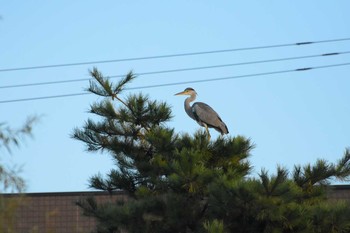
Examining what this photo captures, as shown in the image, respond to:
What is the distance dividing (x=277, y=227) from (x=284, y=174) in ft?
3.56

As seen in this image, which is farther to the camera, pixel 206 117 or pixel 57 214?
pixel 57 214

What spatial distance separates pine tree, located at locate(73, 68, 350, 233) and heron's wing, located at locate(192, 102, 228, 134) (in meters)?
1.44

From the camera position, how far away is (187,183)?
15.4 metres

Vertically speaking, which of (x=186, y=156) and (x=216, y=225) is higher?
(x=186, y=156)

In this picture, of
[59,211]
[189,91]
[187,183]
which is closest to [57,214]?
[59,211]

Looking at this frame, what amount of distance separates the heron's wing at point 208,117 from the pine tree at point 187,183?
1444 millimetres

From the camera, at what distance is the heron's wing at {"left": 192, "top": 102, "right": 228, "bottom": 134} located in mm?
18203

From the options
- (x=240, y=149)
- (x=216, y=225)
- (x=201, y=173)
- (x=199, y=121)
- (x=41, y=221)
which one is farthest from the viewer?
(x=41, y=221)

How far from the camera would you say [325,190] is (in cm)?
1670

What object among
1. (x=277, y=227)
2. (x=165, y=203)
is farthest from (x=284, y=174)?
(x=165, y=203)

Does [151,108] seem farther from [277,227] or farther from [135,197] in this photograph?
[277,227]

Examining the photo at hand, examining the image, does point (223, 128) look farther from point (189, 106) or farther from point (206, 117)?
point (189, 106)

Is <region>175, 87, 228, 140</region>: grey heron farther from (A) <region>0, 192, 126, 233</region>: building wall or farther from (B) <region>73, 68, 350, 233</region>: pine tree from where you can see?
(A) <region>0, 192, 126, 233</region>: building wall

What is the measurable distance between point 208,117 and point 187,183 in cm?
310
